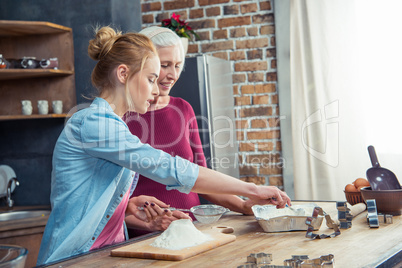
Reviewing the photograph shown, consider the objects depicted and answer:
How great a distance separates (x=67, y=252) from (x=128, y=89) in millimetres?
558

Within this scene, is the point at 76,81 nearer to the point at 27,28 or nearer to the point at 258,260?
the point at 27,28

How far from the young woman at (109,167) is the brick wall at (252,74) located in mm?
2126

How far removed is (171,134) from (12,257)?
1428mm

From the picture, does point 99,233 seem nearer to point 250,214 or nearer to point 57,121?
point 250,214

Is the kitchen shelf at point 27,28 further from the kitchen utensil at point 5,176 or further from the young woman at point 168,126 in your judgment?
the young woman at point 168,126

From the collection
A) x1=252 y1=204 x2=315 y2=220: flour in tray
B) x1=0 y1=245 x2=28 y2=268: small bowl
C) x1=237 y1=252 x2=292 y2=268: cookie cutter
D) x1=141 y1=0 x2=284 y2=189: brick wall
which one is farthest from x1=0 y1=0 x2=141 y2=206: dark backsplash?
x1=0 y1=245 x2=28 y2=268: small bowl

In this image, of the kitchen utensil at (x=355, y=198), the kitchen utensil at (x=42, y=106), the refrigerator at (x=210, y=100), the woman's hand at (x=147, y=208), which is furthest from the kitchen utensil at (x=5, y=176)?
the kitchen utensil at (x=355, y=198)

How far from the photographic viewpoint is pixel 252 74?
3748mm

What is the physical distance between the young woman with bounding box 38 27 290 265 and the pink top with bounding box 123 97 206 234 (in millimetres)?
352

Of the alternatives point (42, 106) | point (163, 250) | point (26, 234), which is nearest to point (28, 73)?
point (42, 106)

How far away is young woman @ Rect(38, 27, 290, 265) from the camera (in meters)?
1.44

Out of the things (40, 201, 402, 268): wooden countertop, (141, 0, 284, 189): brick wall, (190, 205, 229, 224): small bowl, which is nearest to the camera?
(40, 201, 402, 268): wooden countertop

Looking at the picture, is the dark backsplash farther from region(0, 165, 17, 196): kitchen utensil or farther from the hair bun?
the hair bun

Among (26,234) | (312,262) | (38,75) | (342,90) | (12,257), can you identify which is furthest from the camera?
(342,90)
